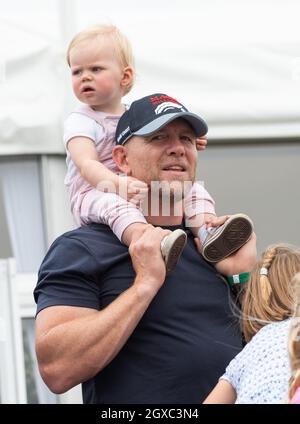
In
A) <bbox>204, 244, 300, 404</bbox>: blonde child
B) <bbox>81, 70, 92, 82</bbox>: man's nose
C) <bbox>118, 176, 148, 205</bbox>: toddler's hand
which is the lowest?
<bbox>204, 244, 300, 404</bbox>: blonde child

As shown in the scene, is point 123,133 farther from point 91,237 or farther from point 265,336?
point 265,336

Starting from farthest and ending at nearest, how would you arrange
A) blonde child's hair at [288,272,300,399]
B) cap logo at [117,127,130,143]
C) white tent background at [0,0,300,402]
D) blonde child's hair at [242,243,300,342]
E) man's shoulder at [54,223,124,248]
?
white tent background at [0,0,300,402]
cap logo at [117,127,130,143]
man's shoulder at [54,223,124,248]
blonde child's hair at [242,243,300,342]
blonde child's hair at [288,272,300,399]

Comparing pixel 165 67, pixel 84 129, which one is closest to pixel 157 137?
pixel 84 129

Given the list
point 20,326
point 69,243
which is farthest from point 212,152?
point 69,243

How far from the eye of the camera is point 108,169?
3758mm

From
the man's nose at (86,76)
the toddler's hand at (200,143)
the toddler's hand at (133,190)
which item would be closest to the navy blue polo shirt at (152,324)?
the toddler's hand at (133,190)

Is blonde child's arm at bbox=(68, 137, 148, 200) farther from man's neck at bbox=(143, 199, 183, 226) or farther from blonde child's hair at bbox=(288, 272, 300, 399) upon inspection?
blonde child's hair at bbox=(288, 272, 300, 399)

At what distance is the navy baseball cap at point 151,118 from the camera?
11.6 feet

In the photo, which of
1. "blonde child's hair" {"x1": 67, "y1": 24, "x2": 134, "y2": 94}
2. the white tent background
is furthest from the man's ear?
the white tent background

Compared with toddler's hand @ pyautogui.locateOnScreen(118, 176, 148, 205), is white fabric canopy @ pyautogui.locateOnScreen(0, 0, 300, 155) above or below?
above

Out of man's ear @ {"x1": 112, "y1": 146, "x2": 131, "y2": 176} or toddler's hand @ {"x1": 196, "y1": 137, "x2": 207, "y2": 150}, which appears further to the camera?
toddler's hand @ {"x1": 196, "y1": 137, "x2": 207, "y2": 150}

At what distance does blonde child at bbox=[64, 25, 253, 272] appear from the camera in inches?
136

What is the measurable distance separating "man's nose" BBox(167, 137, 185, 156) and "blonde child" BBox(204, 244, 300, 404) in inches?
17.4
